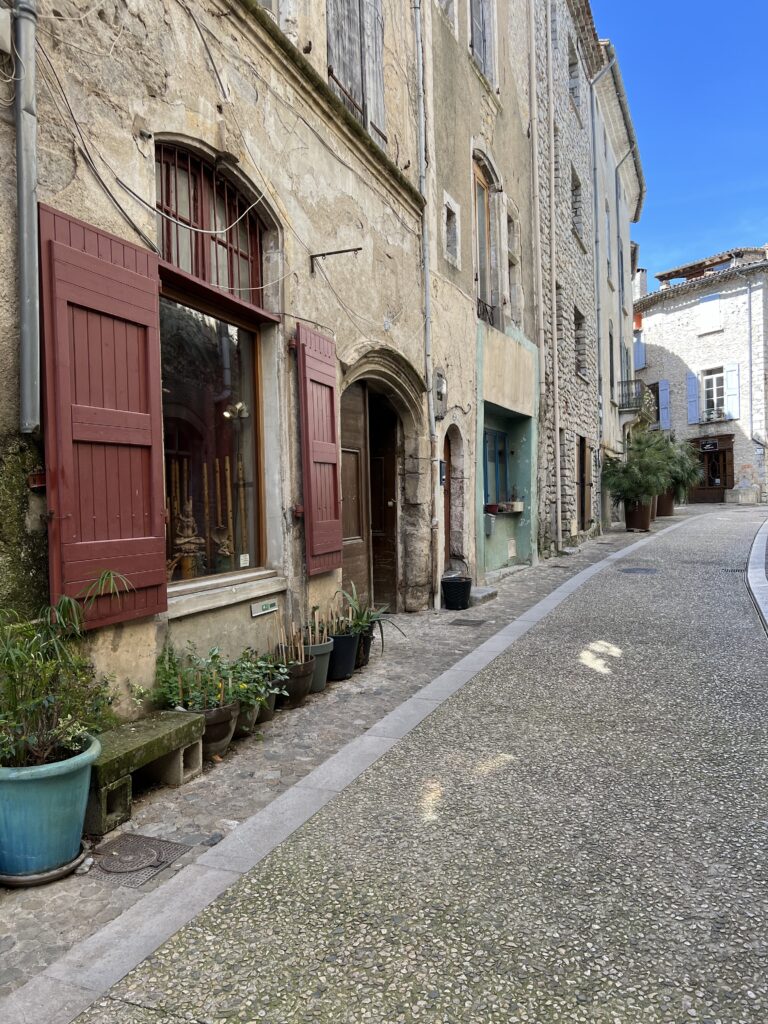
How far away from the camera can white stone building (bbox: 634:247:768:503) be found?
3170 centimetres

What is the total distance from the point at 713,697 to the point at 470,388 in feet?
19.1

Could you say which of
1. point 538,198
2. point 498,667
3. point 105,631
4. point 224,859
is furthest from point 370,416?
point 538,198

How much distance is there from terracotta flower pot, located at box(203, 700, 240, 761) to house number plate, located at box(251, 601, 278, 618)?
1.12 m

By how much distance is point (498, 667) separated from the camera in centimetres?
552

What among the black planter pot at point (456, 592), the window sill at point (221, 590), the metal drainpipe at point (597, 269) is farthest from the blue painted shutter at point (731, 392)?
the window sill at point (221, 590)

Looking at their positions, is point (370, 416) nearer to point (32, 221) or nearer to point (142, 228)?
point (142, 228)

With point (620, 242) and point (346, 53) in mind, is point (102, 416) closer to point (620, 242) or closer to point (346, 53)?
point (346, 53)

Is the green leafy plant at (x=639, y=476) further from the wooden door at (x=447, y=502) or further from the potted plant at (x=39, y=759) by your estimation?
the potted plant at (x=39, y=759)

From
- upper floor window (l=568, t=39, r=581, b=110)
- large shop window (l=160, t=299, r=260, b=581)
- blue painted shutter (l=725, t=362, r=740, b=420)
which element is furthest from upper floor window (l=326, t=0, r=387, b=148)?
blue painted shutter (l=725, t=362, r=740, b=420)

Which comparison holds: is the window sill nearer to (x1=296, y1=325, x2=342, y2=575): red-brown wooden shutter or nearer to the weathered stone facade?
the weathered stone facade

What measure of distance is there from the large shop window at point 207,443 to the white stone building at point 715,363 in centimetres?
2887

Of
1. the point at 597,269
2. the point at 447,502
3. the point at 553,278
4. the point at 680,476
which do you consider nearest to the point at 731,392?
the point at 680,476

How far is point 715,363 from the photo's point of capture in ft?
109

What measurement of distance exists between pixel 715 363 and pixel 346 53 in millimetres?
30810
